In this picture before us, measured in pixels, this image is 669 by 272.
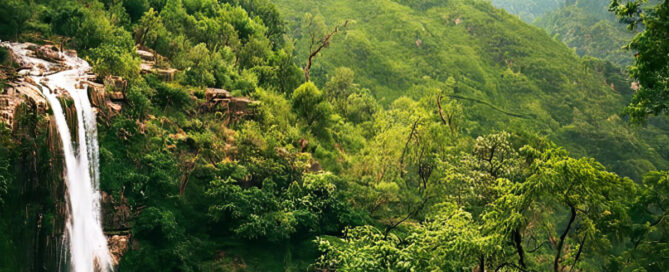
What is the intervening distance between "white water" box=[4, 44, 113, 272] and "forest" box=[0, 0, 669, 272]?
6 centimetres

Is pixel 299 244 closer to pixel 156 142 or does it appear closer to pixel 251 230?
→ pixel 251 230

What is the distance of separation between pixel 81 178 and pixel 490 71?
7056cm

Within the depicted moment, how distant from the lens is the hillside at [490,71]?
6262 centimetres

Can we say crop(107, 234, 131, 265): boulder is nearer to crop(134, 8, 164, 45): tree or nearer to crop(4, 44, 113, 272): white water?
crop(4, 44, 113, 272): white water

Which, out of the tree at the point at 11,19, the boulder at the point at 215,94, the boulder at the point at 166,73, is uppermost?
the tree at the point at 11,19

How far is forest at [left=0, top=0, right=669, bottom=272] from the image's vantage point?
34.9ft

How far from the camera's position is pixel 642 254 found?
10.5m

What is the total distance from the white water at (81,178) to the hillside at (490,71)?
36490 mm

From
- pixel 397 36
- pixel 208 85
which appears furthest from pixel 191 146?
pixel 397 36

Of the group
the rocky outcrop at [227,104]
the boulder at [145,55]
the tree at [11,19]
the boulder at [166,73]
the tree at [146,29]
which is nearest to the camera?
the tree at [11,19]

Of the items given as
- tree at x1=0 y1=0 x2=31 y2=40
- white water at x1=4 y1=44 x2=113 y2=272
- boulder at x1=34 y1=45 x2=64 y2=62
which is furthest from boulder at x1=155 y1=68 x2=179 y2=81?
tree at x1=0 y1=0 x2=31 y2=40


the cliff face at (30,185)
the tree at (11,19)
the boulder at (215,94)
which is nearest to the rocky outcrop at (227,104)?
the boulder at (215,94)

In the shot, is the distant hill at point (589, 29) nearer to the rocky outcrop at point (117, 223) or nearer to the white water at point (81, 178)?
the rocky outcrop at point (117, 223)

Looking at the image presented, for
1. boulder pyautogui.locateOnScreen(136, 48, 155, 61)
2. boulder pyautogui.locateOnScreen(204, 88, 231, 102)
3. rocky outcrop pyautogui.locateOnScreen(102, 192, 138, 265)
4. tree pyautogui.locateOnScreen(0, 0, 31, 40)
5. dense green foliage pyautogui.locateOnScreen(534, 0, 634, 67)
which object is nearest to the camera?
→ rocky outcrop pyautogui.locateOnScreen(102, 192, 138, 265)
